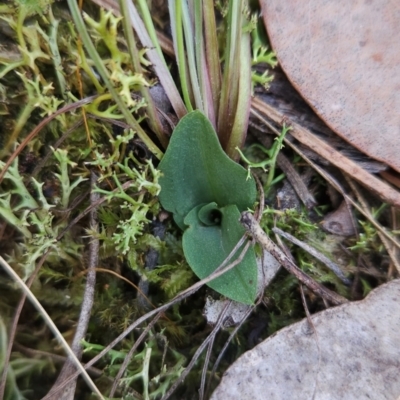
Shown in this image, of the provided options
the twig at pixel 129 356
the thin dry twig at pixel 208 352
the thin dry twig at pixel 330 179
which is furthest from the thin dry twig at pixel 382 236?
the twig at pixel 129 356

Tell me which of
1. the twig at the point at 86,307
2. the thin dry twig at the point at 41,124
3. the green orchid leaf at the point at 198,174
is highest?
the thin dry twig at the point at 41,124

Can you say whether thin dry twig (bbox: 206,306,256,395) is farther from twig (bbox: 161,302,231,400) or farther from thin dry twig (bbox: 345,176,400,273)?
thin dry twig (bbox: 345,176,400,273)

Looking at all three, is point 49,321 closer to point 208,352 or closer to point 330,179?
point 208,352

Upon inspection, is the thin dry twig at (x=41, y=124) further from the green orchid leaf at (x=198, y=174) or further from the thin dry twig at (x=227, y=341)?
the thin dry twig at (x=227, y=341)

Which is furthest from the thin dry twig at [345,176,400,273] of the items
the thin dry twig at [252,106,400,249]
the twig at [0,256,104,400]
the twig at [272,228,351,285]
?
the twig at [0,256,104,400]

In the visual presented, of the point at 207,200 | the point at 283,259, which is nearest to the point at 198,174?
the point at 207,200

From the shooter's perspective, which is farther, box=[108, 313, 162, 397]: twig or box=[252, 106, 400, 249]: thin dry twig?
box=[252, 106, 400, 249]: thin dry twig
